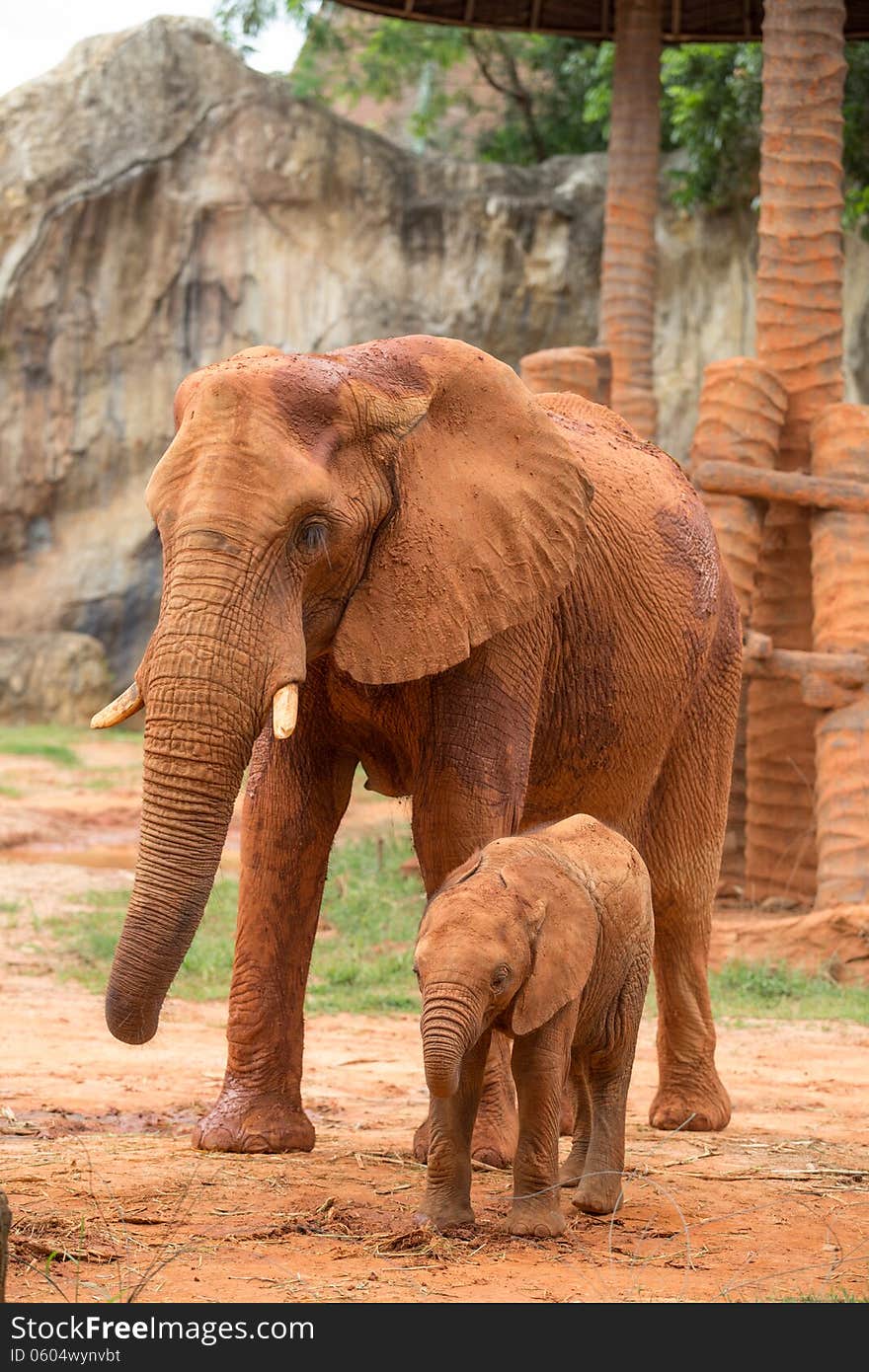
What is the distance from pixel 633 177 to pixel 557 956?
12287 mm

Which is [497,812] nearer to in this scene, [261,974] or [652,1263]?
[261,974]

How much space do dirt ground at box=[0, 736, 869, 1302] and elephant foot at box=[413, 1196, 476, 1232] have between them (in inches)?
1.8

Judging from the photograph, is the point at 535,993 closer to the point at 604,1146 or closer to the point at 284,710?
→ the point at 604,1146

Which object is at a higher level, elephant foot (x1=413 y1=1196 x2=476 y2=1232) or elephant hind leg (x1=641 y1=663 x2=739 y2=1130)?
elephant hind leg (x1=641 y1=663 x2=739 y2=1130)

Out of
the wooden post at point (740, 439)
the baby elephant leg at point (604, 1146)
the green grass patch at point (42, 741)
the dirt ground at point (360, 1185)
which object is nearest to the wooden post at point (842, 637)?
the wooden post at point (740, 439)

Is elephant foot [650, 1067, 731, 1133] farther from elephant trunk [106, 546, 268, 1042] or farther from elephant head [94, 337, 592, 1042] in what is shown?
elephant trunk [106, 546, 268, 1042]

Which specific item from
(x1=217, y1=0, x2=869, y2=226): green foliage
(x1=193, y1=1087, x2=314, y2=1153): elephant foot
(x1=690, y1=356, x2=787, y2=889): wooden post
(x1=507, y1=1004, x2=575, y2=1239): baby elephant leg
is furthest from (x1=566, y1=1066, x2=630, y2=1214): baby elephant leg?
(x1=217, y1=0, x2=869, y2=226): green foliage

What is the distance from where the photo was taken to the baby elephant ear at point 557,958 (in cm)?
485

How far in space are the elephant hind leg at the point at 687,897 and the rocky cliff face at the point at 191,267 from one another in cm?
1453

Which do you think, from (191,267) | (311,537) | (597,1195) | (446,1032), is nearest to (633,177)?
(191,267)

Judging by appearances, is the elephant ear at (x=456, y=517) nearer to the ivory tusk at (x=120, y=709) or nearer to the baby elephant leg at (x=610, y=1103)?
the ivory tusk at (x=120, y=709)

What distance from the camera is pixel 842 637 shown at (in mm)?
11602

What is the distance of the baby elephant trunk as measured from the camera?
4633mm
